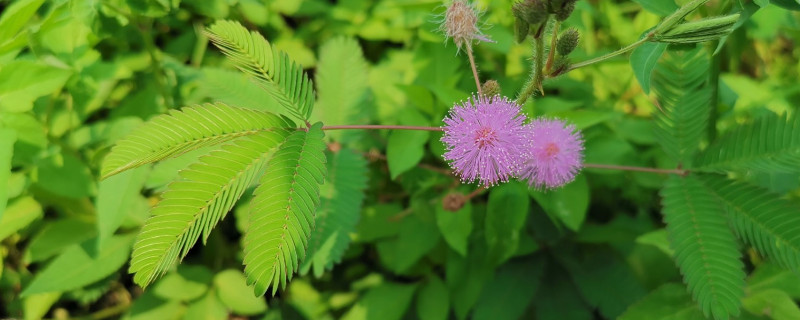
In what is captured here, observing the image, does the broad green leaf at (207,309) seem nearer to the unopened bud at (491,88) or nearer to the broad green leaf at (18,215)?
Result: the broad green leaf at (18,215)

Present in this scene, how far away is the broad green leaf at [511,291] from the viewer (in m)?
2.11

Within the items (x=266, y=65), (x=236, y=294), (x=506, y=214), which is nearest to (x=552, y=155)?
(x=506, y=214)

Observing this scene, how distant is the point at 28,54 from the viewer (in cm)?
187

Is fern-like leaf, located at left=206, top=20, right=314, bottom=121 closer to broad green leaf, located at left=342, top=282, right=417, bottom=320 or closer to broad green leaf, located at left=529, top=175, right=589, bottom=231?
broad green leaf, located at left=529, top=175, right=589, bottom=231

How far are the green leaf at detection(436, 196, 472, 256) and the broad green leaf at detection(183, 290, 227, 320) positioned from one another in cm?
84

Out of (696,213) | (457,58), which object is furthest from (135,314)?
(696,213)

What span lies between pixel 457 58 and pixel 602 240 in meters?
0.86

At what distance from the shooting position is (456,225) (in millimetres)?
1896

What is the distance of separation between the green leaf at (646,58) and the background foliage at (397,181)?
0.03 feet

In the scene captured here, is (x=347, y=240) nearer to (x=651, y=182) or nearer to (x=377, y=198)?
(x=377, y=198)

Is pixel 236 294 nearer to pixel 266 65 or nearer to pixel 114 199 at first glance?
pixel 114 199

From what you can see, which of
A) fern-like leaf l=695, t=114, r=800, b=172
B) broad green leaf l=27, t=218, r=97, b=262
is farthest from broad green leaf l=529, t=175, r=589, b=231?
broad green leaf l=27, t=218, r=97, b=262

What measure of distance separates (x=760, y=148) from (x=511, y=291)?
3.10ft

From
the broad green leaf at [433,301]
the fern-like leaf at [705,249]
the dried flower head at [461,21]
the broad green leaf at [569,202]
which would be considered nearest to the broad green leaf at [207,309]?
the broad green leaf at [433,301]
